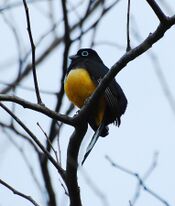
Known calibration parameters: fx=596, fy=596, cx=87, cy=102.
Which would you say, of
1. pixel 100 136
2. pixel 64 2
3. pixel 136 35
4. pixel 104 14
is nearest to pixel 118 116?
pixel 100 136

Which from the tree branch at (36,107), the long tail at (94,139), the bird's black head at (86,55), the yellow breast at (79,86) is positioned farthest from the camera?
the bird's black head at (86,55)

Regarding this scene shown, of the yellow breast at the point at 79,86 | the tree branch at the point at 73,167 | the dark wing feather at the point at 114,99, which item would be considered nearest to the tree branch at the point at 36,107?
the tree branch at the point at 73,167

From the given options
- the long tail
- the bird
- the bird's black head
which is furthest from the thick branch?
the bird's black head

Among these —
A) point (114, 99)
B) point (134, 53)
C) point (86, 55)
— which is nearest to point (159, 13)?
point (134, 53)

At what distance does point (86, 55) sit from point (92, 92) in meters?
1.06

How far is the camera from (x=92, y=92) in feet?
17.6

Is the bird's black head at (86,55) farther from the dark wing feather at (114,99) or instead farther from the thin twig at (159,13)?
the thin twig at (159,13)

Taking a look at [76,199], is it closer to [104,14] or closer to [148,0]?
[148,0]

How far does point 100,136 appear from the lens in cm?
509

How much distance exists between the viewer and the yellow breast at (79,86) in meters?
5.37

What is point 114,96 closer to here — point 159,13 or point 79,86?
point 79,86

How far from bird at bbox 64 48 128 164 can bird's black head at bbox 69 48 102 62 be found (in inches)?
12.9

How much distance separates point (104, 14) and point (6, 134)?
5.64 ft

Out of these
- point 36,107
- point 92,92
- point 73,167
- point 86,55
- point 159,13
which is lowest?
point 73,167
